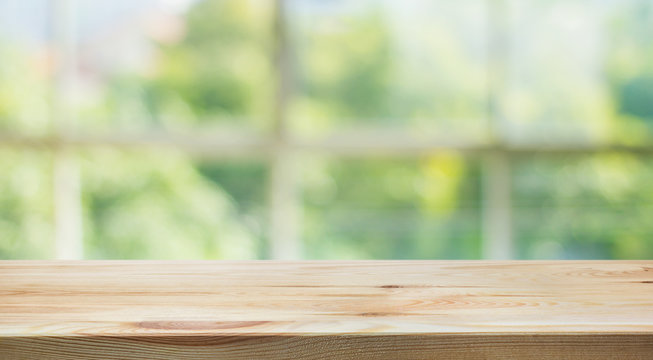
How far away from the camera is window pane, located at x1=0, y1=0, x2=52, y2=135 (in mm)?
1986

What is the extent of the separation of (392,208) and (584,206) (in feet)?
2.34

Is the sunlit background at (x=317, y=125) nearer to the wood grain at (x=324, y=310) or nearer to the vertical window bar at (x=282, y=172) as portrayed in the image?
the vertical window bar at (x=282, y=172)

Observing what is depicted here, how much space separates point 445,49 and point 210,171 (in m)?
0.94

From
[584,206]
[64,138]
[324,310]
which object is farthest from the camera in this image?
[584,206]

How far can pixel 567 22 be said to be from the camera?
206 centimetres

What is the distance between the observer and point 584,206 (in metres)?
2.12

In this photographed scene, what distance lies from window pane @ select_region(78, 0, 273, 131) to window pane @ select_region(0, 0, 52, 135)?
13 cm

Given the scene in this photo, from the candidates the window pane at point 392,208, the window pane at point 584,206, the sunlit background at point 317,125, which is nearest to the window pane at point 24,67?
the sunlit background at point 317,125

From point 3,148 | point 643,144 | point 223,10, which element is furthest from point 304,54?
point 643,144

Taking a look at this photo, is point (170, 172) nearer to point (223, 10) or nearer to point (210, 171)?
point (210, 171)

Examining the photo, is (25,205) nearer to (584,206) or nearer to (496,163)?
(496,163)

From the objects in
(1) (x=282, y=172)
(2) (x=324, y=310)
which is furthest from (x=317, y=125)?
(2) (x=324, y=310)

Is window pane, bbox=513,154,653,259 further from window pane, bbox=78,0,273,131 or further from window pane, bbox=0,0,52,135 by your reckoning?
window pane, bbox=0,0,52,135

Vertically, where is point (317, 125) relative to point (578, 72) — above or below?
below
